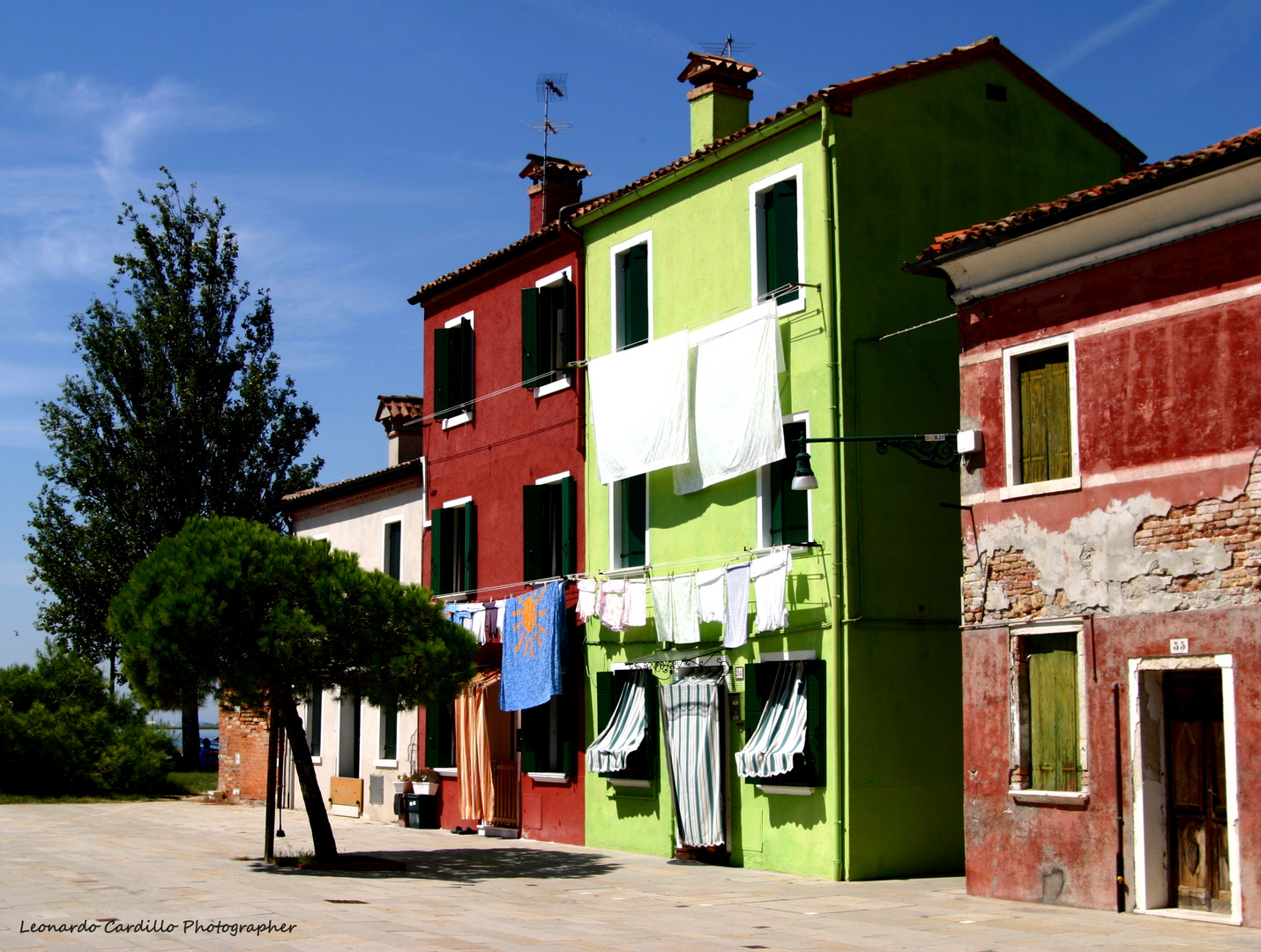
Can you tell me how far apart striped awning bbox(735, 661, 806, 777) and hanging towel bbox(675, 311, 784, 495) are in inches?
96.9

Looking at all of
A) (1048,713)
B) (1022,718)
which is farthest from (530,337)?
(1048,713)

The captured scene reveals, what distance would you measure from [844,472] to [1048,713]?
3.75 meters

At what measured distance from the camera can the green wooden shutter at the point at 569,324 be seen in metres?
20.5

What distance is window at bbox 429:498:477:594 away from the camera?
22703 mm

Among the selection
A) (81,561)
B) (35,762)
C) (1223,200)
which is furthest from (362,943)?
(81,561)

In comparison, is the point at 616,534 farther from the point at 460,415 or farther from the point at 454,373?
the point at 454,373

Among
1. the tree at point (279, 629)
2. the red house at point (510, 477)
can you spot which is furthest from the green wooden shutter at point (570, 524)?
the tree at point (279, 629)

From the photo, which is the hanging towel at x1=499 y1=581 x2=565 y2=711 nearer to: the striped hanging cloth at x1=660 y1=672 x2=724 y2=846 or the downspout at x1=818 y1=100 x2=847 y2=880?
the striped hanging cloth at x1=660 y1=672 x2=724 y2=846

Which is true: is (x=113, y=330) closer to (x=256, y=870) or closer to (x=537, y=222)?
(x=537, y=222)

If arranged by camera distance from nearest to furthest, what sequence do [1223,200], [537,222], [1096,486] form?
[1223,200] < [1096,486] < [537,222]

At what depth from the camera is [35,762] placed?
3055 centimetres

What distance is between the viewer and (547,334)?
2131 centimetres

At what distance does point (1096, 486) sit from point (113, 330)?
3022 centimetres

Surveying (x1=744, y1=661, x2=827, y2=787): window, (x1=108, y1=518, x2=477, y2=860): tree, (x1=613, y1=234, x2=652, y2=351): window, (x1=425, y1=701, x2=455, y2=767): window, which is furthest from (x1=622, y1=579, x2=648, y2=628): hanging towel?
(x1=425, y1=701, x2=455, y2=767): window
